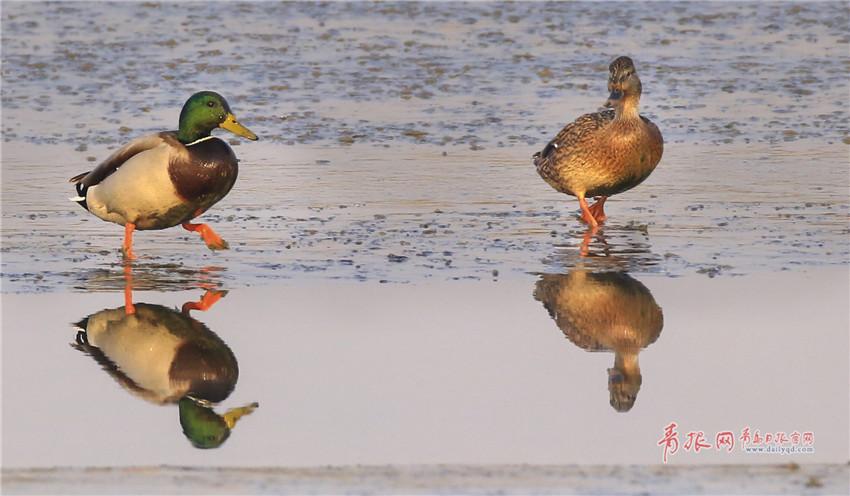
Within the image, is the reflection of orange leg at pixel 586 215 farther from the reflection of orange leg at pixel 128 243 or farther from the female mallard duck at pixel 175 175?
the reflection of orange leg at pixel 128 243

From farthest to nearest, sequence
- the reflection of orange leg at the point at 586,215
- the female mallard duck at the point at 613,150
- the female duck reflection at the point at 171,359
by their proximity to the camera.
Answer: the female mallard duck at the point at 613,150 → the reflection of orange leg at the point at 586,215 → the female duck reflection at the point at 171,359

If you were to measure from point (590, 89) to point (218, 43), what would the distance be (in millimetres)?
5124

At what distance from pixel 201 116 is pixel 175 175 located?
0.39m

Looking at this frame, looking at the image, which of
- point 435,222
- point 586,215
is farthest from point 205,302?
point 586,215

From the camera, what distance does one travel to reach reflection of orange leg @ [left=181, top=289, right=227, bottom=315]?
28.7 ft

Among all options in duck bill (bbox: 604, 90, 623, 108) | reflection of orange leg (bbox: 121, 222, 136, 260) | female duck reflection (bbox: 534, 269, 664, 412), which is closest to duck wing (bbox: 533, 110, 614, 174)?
duck bill (bbox: 604, 90, 623, 108)

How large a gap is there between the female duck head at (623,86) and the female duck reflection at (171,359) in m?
3.51

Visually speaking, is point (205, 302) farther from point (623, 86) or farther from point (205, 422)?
point (623, 86)

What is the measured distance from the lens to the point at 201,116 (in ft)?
33.2

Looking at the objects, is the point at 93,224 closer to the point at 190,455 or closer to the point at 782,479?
the point at 190,455

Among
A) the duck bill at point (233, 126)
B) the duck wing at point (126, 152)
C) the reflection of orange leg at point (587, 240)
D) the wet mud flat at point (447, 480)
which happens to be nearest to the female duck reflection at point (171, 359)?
the wet mud flat at point (447, 480)

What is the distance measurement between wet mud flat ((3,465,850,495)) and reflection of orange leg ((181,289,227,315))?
8.36 feet

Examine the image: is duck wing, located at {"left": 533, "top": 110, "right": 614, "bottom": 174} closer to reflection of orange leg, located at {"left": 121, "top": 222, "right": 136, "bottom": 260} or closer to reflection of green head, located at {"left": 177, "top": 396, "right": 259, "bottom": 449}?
reflection of orange leg, located at {"left": 121, "top": 222, "right": 136, "bottom": 260}

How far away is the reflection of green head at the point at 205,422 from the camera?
21.9 ft
